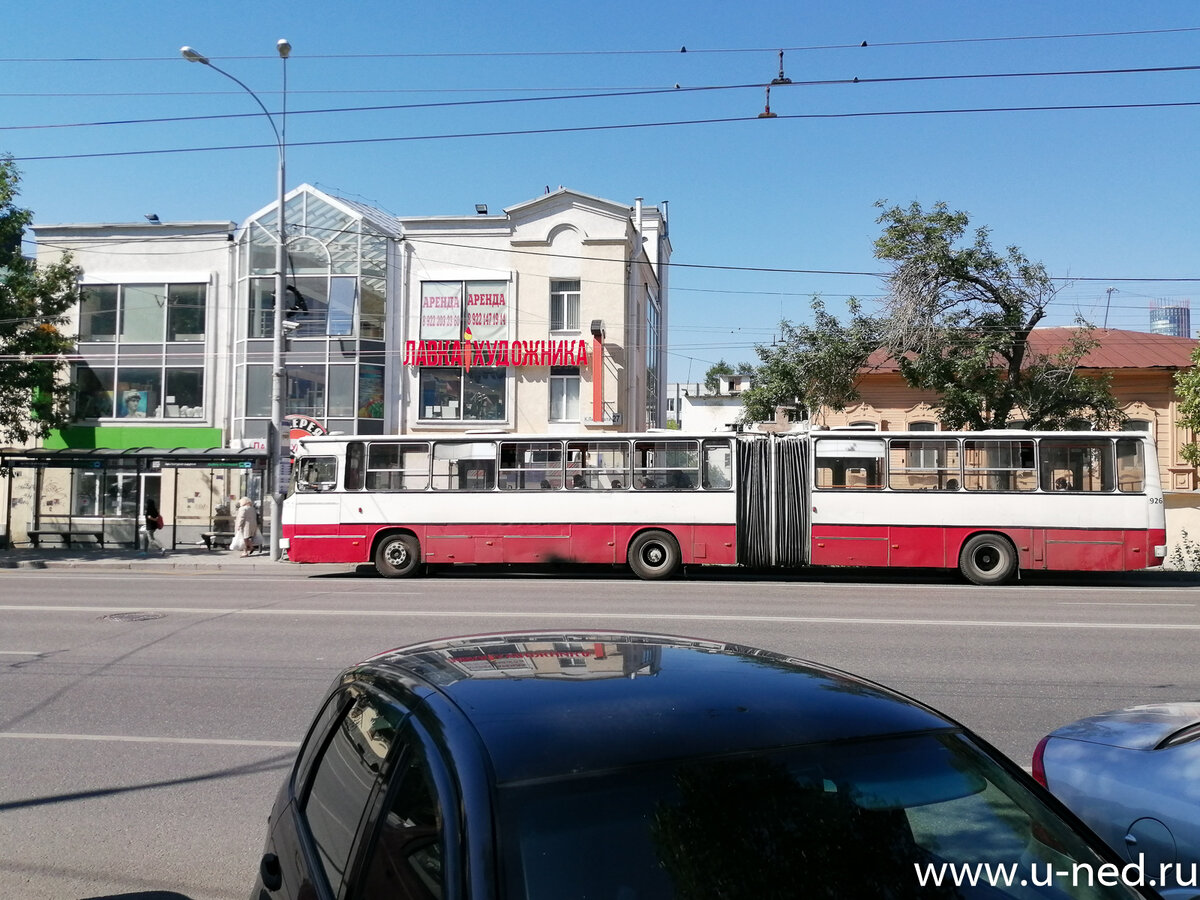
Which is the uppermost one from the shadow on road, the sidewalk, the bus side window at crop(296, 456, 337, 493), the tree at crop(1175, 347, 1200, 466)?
the tree at crop(1175, 347, 1200, 466)

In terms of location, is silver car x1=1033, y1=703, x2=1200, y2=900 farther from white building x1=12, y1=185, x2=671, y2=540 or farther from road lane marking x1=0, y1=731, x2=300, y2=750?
white building x1=12, y1=185, x2=671, y2=540

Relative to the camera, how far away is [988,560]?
18156 mm

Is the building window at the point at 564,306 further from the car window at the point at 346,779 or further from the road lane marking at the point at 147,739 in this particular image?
the car window at the point at 346,779

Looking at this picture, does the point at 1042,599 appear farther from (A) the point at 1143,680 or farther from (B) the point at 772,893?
(B) the point at 772,893

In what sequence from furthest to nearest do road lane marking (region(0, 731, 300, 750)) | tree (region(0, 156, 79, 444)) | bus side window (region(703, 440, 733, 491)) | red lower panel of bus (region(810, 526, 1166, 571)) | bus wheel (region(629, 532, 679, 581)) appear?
tree (region(0, 156, 79, 444)) → bus side window (region(703, 440, 733, 491)) → bus wheel (region(629, 532, 679, 581)) → red lower panel of bus (region(810, 526, 1166, 571)) → road lane marking (region(0, 731, 300, 750))

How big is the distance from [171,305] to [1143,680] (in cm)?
3202

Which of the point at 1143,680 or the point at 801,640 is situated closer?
the point at 1143,680

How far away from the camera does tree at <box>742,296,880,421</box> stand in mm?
25344

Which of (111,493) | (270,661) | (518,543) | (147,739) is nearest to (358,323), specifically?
(111,493)

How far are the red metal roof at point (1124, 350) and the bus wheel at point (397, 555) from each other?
18412 mm

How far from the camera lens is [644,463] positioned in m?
A: 19.3

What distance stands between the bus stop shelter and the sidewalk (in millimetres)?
1249

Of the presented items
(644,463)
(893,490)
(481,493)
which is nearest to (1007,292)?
(893,490)

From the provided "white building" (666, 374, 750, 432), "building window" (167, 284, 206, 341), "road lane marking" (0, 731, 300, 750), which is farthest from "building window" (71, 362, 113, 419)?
"white building" (666, 374, 750, 432)
